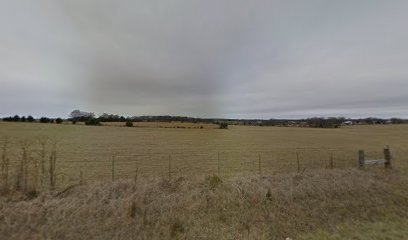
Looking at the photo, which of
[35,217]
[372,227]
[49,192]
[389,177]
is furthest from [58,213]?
[389,177]

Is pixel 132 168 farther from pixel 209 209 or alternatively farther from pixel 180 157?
pixel 209 209

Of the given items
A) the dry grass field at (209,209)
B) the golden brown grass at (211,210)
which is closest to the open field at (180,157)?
the dry grass field at (209,209)

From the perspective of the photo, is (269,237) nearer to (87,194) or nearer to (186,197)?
(186,197)

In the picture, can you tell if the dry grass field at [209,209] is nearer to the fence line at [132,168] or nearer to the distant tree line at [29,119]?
the fence line at [132,168]

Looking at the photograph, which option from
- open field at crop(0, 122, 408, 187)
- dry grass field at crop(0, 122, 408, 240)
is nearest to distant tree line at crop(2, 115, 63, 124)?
open field at crop(0, 122, 408, 187)

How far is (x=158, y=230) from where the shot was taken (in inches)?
239

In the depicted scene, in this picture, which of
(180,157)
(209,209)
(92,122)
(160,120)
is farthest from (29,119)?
(209,209)

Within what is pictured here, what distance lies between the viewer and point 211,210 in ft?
23.6

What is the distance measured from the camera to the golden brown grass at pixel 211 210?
5.99 metres

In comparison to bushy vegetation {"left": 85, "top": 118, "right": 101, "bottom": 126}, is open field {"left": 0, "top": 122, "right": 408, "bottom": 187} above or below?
below

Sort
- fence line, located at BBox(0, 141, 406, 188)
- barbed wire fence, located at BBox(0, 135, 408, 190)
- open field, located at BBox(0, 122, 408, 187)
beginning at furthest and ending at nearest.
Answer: open field, located at BBox(0, 122, 408, 187) < fence line, located at BBox(0, 141, 406, 188) < barbed wire fence, located at BBox(0, 135, 408, 190)

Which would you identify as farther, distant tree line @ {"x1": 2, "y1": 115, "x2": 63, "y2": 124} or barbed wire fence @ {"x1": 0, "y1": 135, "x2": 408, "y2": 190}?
distant tree line @ {"x1": 2, "y1": 115, "x2": 63, "y2": 124}

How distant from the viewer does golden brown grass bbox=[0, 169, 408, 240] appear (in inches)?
236

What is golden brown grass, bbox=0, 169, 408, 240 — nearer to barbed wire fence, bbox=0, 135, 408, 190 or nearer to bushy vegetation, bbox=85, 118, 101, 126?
barbed wire fence, bbox=0, 135, 408, 190
